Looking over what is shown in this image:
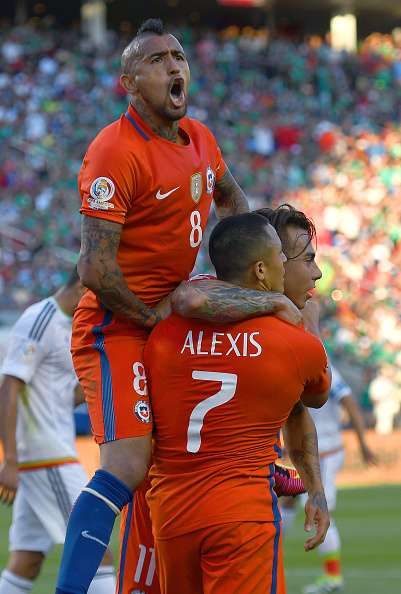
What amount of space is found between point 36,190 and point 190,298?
64.5 ft

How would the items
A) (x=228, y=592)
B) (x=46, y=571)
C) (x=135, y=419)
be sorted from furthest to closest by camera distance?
(x=46, y=571) → (x=135, y=419) → (x=228, y=592)

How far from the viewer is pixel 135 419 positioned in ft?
15.9

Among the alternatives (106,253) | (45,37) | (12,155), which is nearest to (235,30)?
(45,37)

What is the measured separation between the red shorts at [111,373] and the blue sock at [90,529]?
19cm

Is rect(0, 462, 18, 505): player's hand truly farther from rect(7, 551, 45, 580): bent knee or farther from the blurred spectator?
the blurred spectator

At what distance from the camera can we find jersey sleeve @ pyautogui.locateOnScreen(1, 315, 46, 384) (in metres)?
7.22

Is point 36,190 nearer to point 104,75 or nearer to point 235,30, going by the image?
point 104,75

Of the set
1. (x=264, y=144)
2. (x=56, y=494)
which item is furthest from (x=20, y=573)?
(x=264, y=144)

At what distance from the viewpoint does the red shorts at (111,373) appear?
4859 millimetres

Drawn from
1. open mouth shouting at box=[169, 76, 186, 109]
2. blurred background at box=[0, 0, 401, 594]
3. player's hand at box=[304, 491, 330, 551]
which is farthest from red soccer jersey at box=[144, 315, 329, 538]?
blurred background at box=[0, 0, 401, 594]

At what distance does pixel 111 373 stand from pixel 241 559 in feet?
2.86

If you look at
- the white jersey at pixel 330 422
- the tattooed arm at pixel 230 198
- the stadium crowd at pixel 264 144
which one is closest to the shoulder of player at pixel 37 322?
the tattooed arm at pixel 230 198

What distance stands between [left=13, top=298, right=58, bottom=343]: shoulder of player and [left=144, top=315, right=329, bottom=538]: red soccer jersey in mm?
2673

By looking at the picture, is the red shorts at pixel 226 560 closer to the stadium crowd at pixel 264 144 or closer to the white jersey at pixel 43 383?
the white jersey at pixel 43 383
